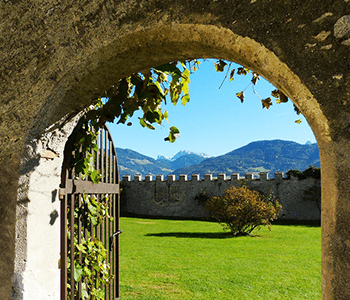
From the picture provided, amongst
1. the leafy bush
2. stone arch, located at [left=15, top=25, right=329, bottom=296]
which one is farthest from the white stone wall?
the leafy bush

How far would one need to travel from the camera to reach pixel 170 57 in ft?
5.10

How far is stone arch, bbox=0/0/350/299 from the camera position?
3.54 feet

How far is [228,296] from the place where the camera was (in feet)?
16.5

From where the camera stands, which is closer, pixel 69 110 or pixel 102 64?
pixel 102 64

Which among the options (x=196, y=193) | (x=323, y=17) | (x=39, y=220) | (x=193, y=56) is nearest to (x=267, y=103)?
(x=193, y=56)

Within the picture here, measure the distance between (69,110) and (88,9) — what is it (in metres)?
0.49

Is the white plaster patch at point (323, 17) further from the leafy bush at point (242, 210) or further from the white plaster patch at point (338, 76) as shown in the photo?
the leafy bush at point (242, 210)

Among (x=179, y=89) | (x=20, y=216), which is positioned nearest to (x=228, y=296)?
(x=179, y=89)

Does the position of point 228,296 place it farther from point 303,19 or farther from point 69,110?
point 303,19

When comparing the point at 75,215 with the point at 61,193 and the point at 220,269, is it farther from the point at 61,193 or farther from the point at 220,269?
the point at 220,269

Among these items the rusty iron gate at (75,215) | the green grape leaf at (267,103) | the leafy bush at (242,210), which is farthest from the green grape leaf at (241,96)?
the leafy bush at (242,210)

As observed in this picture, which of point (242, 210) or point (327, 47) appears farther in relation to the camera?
point (242, 210)

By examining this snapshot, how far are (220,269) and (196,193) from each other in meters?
17.7

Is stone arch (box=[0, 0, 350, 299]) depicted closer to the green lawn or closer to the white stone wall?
the white stone wall
